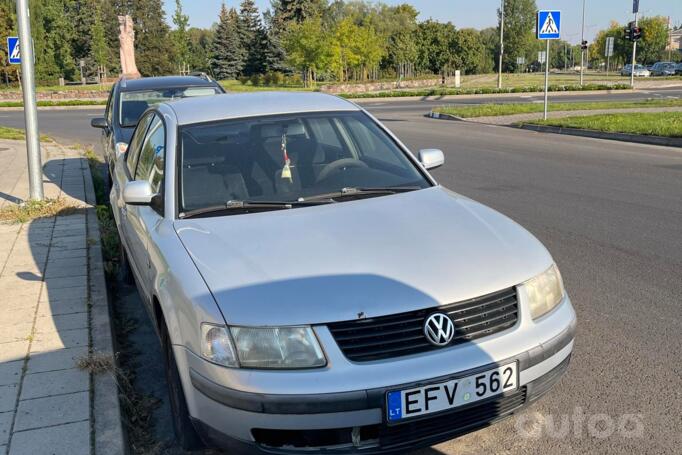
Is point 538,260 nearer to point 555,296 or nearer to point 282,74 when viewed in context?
point 555,296

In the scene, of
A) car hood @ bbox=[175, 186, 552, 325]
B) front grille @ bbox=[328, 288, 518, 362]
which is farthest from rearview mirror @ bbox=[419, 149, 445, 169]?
front grille @ bbox=[328, 288, 518, 362]

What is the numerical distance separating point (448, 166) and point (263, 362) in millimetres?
9786

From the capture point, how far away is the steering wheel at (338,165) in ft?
13.4

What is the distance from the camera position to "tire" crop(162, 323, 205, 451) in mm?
3051

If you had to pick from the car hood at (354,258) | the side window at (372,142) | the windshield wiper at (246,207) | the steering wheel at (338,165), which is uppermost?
the side window at (372,142)

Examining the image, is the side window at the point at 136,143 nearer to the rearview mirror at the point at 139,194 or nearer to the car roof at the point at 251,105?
the car roof at the point at 251,105

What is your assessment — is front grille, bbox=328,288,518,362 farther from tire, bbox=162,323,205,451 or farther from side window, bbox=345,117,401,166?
side window, bbox=345,117,401,166

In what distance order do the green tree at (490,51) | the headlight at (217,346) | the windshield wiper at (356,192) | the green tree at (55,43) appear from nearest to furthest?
the headlight at (217,346), the windshield wiper at (356,192), the green tree at (55,43), the green tree at (490,51)

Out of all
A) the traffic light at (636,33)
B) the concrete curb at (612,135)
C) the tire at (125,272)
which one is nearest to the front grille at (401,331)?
the tire at (125,272)

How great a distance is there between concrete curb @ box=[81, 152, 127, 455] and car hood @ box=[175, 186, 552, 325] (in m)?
0.93

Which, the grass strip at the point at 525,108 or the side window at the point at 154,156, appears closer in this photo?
the side window at the point at 154,156

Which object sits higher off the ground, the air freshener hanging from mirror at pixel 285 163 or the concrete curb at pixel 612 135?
the air freshener hanging from mirror at pixel 285 163

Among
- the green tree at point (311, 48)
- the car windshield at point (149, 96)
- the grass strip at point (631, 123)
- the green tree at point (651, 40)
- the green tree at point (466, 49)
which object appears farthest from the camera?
the green tree at point (651, 40)

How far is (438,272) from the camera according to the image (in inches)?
114
